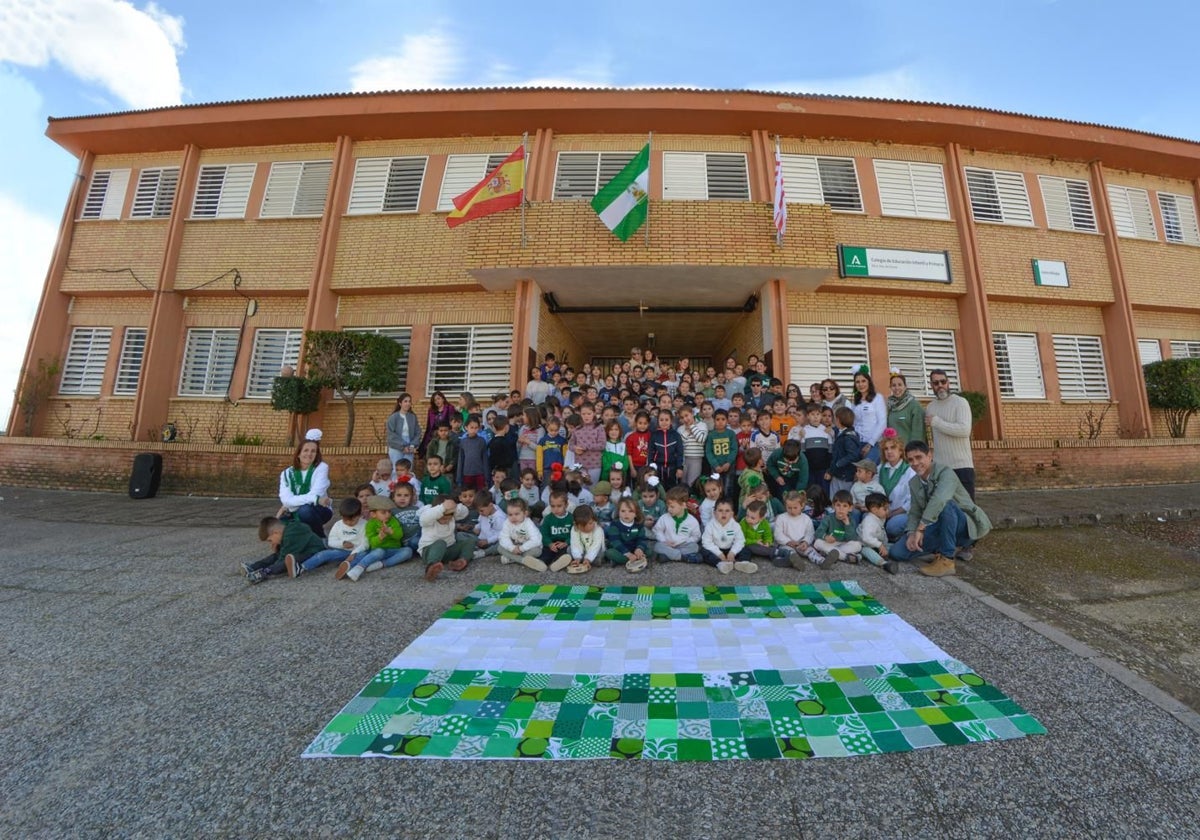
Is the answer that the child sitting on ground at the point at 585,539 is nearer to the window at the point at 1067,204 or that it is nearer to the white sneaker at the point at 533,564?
the white sneaker at the point at 533,564

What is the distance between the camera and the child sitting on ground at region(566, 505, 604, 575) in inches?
195

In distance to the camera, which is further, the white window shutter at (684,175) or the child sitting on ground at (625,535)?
the white window shutter at (684,175)

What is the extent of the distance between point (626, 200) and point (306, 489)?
7454 millimetres

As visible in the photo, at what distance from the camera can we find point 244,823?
1807mm

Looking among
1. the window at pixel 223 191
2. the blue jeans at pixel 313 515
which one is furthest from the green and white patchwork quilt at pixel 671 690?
the window at pixel 223 191

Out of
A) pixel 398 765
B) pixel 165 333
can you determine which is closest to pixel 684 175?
pixel 398 765

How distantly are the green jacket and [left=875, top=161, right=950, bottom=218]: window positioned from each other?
30.3ft

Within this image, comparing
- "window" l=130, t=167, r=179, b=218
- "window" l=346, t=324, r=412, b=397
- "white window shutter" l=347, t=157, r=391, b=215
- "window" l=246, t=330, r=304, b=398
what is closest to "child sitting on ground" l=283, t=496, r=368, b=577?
"window" l=346, t=324, r=412, b=397

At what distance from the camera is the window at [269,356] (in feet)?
37.8

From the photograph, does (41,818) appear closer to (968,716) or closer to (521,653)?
(521,653)

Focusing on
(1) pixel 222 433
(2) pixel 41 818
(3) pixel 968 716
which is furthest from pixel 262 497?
(3) pixel 968 716

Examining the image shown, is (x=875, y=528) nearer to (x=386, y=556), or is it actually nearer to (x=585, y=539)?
(x=585, y=539)

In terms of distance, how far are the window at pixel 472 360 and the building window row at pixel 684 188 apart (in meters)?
3.25

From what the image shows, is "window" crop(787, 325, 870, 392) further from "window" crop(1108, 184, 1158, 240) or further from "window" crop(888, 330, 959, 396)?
"window" crop(1108, 184, 1158, 240)
